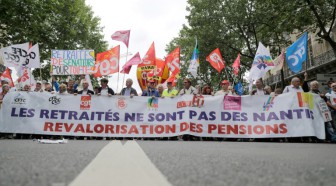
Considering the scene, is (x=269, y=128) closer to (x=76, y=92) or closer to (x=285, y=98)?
(x=285, y=98)

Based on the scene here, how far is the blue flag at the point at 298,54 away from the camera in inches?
392

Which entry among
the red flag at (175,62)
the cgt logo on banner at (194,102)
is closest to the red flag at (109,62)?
the red flag at (175,62)

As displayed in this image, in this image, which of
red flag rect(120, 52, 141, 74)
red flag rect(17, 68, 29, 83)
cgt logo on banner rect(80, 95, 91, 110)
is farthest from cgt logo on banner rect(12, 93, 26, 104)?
red flag rect(120, 52, 141, 74)

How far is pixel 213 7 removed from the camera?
89.4 ft

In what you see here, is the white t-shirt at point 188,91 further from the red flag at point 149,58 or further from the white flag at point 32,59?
the white flag at point 32,59

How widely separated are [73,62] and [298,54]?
28.5 feet

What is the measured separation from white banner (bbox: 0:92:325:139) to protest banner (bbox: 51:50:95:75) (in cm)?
372

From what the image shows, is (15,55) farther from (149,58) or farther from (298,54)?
(298,54)

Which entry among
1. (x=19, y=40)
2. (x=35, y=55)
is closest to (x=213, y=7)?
(x=19, y=40)

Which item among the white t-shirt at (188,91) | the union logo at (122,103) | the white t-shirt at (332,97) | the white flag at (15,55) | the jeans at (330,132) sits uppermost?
the white flag at (15,55)

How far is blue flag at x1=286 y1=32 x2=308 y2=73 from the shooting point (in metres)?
9.97

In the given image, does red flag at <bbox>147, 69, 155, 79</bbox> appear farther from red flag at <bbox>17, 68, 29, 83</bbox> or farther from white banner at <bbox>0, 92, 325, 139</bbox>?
red flag at <bbox>17, 68, 29, 83</bbox>

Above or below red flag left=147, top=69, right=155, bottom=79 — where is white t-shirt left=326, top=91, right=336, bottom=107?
below

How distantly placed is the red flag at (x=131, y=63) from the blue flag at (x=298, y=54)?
6114 mm
